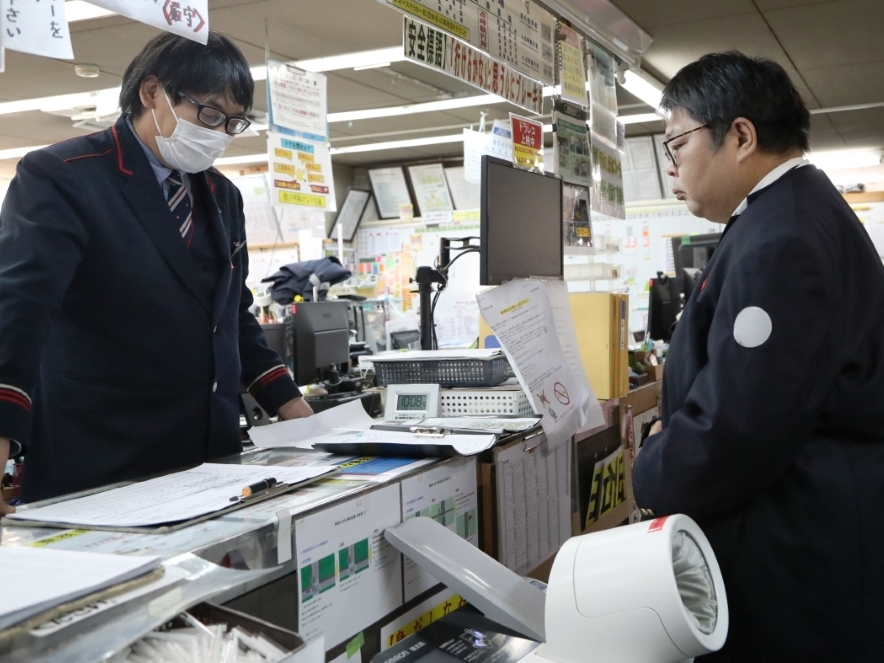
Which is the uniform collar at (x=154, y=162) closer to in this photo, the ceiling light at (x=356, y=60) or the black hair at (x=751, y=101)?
the black hair at (x=751, y=101)

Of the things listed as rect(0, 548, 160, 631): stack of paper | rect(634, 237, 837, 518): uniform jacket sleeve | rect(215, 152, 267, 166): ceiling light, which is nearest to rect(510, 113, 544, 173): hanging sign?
rect(634, 237, 837, 518): uniform jacket sleeve

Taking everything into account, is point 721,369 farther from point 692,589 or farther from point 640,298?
point 640,298

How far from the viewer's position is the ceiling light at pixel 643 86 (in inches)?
230

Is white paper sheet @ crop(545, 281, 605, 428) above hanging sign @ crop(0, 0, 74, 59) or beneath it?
beneath

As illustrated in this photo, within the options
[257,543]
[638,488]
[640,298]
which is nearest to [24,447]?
[257,543]

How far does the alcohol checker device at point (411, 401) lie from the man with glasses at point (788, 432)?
78cm

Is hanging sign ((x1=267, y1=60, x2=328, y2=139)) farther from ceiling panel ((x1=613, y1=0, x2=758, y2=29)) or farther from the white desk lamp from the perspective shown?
the white desk lamp

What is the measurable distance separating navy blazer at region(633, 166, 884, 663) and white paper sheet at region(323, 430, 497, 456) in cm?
35

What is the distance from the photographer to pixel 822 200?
135cm

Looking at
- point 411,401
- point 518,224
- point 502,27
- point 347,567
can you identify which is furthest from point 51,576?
point 502,27

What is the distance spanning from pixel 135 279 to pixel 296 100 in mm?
2917

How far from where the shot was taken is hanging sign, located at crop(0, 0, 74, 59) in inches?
51.2

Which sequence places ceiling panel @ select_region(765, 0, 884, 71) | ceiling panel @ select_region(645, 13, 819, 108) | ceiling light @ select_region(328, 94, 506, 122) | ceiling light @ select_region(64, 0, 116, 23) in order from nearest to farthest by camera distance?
ceiling light @ select_region(64, 0, 116, 23) → ceiling panel @ select_region(765, 0, 884, 71) → ceiling panel @ select_region(645, 13, 819, 108) → ceiling light @ select_region(328, 94, 506, 122)

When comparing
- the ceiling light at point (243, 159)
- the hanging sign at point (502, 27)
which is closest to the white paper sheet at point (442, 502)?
the hanging sign at point (502, 27)
